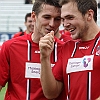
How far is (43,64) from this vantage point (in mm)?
3234

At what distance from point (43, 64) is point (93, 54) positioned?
423 millimetres

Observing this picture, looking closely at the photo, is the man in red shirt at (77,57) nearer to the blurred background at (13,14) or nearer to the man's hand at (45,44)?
the man's hand at (45,44)

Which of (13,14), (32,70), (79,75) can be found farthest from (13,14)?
(79,75)

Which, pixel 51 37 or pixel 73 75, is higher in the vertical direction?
pixel 51 37

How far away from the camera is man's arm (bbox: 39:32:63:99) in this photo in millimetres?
3162

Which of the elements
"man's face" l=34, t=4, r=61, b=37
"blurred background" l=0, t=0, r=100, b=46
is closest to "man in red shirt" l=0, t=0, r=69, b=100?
"man's face" l=34, t=4, r=61, b=37

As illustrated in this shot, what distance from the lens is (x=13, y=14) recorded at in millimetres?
22453

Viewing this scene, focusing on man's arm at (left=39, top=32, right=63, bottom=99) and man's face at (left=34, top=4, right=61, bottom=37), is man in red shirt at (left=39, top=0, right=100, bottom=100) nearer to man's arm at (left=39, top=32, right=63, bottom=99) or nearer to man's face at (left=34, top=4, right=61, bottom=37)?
man's arm at (left=39, top=32, right=63, bottom=99)

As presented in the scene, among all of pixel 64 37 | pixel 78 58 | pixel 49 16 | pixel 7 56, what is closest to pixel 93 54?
pixel 78 58

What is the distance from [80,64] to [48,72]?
0.28 meters

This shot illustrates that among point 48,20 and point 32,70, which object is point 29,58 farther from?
point 48,20

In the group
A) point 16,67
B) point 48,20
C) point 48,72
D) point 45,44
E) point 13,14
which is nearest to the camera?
point 45,44

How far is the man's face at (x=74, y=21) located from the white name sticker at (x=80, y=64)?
0.19 m

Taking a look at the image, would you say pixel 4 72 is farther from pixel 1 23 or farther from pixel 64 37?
pixel 1 23
